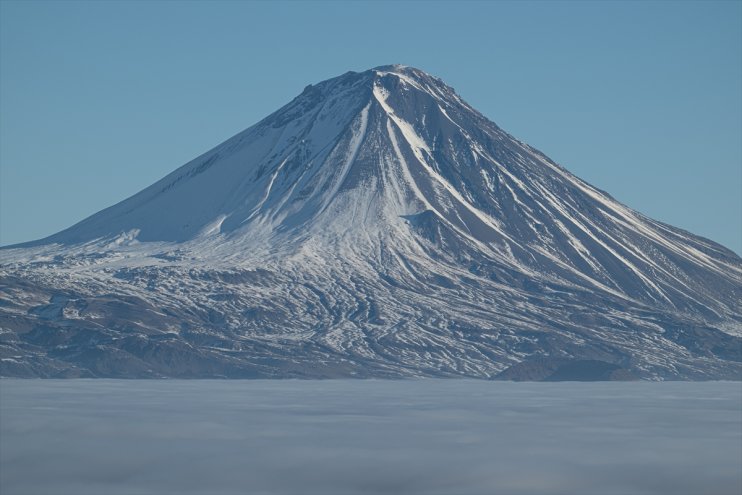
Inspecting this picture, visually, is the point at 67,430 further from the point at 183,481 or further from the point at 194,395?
the point at 194,395

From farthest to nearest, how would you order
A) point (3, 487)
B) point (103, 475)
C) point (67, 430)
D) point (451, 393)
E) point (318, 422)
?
point (451, 393), point (318, 422), point (67, 430), point (103, 475), point (3, 487)

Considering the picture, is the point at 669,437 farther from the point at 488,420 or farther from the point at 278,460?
the point at 278,460

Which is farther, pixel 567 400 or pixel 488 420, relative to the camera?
pixel 567 400

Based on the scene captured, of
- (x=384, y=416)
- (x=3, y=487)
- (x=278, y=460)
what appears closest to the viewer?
(x=3, y=487)

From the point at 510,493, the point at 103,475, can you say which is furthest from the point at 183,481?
the point at 510,493

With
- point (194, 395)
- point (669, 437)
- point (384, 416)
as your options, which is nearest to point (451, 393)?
point (194, 395)

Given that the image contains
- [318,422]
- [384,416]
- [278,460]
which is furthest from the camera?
[384,416]
